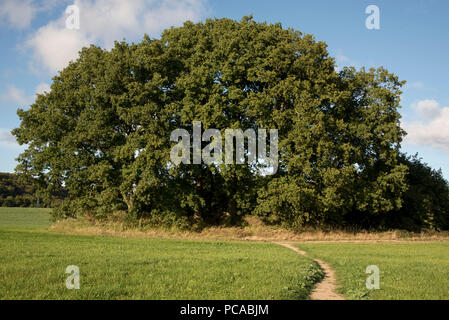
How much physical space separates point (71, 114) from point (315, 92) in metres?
21.4

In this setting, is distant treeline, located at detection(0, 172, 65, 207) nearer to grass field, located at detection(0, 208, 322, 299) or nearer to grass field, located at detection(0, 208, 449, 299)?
grass field, located at detection(0, 208, 322, 299)

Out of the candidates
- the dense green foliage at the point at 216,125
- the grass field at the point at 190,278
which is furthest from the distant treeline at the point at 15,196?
the grass field at the point at 190,278

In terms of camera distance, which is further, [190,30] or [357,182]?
[190,30]

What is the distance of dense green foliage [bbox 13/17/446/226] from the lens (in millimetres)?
27188

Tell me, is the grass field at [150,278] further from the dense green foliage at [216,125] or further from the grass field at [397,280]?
the dense green foliage at [216,125]

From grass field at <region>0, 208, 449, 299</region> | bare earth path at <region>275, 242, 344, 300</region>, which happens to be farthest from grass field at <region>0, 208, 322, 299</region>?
bare earth path at <region>275, 242, 344, 300</region>

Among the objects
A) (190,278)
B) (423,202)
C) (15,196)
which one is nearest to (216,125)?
(190,278)

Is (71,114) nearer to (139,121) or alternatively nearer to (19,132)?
(19,132)

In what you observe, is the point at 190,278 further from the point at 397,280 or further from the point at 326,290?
the point at 397,280

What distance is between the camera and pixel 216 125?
2806cm
